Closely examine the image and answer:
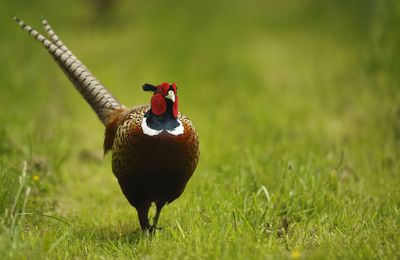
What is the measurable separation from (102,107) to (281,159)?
1.50 m

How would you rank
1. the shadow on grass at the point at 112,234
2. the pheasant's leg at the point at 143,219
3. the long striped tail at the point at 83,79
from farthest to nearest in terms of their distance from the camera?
the long striped tail at the point at 83,79 → the pheasant's leg at the point at 143,219 → the shadow on grass at the point at 112,234

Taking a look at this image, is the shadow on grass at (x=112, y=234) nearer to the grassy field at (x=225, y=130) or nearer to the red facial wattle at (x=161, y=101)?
the grassy field at (x=225, y=130)

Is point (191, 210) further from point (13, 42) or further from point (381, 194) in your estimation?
point (13, 42)

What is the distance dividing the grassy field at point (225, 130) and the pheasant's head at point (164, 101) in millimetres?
642

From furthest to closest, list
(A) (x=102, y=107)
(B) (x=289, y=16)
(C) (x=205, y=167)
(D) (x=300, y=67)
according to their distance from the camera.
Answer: (B) (x=289, y=16)
(D) (x=300, y=67)
(C) (x=205, y=167)
(A) (x=102, y=107)

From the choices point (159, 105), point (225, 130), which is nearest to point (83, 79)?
point (159, 105)

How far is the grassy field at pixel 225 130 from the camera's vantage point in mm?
3553

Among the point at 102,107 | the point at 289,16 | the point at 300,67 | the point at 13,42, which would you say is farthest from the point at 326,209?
the point at 289,16

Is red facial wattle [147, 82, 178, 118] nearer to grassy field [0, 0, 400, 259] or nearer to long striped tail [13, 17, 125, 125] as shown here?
grassy field [0, 0, 400, 259]

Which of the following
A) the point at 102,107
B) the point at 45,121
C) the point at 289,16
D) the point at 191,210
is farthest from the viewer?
the point at 289,16

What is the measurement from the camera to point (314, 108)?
741 cm

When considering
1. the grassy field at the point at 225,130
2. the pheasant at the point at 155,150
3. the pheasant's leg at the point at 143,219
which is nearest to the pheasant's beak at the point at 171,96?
the pheasant at the point at 155,150

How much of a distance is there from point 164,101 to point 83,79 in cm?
97

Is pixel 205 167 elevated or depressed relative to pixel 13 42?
depressed
